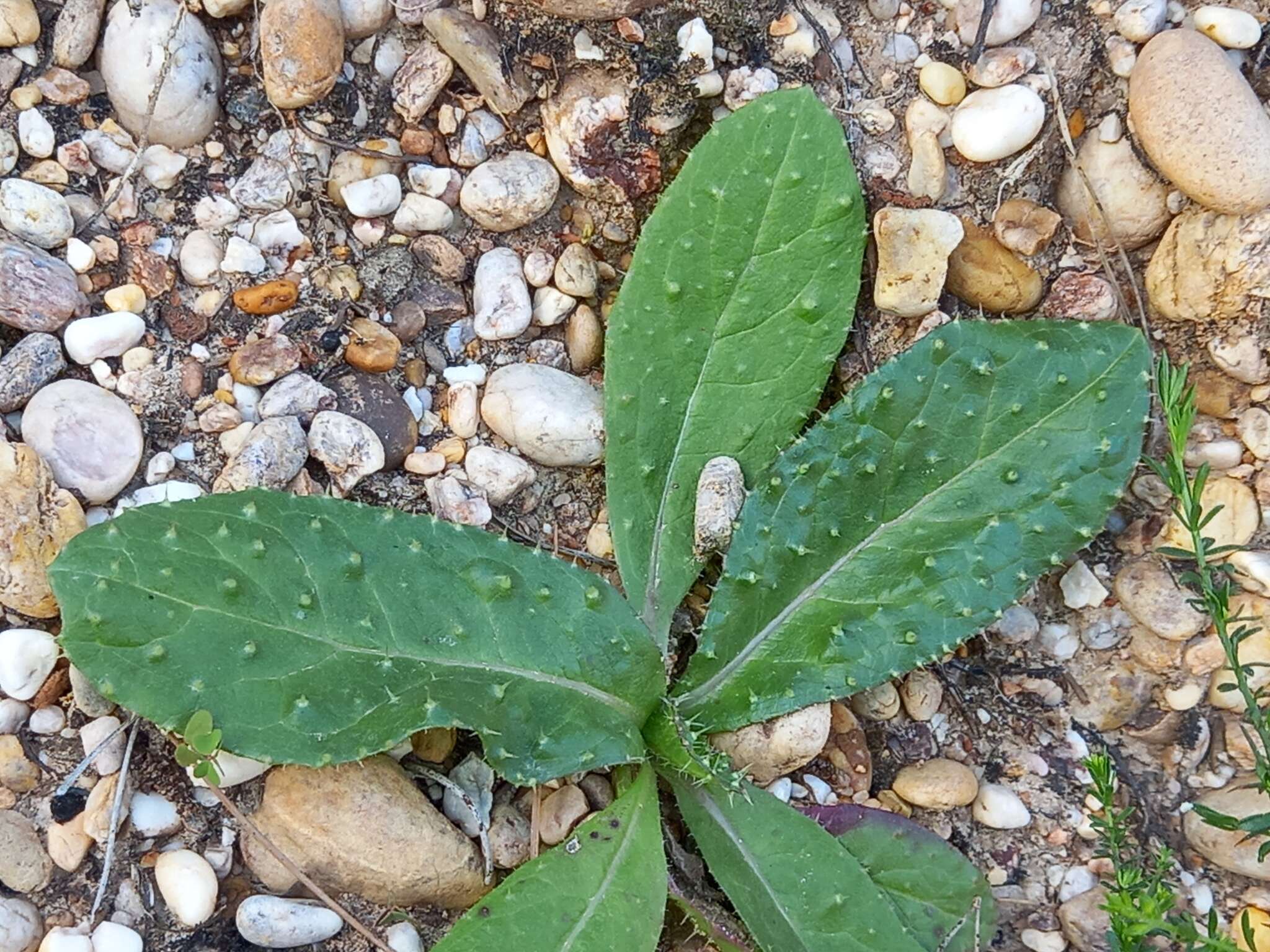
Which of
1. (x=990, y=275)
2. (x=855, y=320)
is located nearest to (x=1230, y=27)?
(x=990, y=275)

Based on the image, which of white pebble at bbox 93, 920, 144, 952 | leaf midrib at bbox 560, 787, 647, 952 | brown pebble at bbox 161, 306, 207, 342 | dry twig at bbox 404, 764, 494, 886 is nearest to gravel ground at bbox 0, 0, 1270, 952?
brown pebble at bbox 161, 306, 207, 342

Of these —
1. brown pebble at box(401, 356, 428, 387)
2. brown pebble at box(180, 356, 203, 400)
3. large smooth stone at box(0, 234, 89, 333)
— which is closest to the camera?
large smooth stone at box(0, 234, 89, 333)

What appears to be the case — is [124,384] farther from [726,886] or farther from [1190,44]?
[1190,44]

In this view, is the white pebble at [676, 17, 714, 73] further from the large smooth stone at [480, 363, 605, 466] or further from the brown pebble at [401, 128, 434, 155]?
the large smooth stone at [480, 363, 605, 466]

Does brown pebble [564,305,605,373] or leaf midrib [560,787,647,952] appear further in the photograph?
brown pebble [564,305,605,373]

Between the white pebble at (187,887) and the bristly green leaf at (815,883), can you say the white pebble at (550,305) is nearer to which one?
the bristly green leaf at (815,883)

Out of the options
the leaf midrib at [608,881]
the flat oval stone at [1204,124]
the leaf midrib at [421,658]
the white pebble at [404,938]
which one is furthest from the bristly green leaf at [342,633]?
the flat oval stone at [1204,124]

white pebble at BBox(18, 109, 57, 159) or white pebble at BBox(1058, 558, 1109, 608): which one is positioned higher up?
white pebble at BBox(18, 109, 57, 159)

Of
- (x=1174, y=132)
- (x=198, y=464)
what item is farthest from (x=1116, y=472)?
(x=198, y=464)
